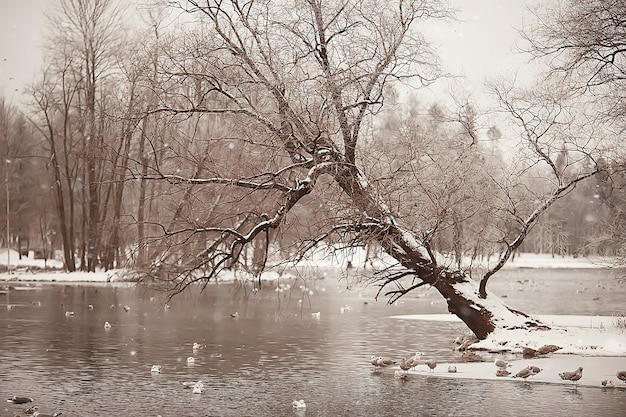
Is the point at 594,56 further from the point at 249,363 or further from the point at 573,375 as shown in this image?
the point at 249,363

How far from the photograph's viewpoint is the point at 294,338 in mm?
20859

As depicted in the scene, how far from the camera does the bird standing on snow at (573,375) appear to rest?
46.7ft

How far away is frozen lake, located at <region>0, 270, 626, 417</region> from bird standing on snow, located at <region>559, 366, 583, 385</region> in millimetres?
410

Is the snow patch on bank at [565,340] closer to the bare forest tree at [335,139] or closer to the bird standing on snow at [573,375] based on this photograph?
the bare forest tree at [335,139]

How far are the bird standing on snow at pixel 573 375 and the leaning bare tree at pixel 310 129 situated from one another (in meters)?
4.42

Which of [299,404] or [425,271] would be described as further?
[425,271]

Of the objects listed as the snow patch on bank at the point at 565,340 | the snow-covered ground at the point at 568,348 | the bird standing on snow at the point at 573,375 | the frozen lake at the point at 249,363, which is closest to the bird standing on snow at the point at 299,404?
the frozen lake at the point at 249,363

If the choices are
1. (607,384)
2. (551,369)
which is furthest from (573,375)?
(551,369)

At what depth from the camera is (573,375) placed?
1426cm

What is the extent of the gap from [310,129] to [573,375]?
7.32 metres

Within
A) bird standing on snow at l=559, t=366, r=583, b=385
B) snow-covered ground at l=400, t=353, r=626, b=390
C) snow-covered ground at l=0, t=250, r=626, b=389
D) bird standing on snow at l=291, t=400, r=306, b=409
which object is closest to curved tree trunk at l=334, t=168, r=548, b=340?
snow-covered ground at l=0, t=250, r=626, b=389

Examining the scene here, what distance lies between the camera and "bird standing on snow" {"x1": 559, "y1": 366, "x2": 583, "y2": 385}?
1423 centimetres

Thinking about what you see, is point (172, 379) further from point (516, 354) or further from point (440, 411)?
point (516, 354)

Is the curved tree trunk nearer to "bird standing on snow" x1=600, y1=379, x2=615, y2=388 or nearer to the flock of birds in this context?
the flock of birds
